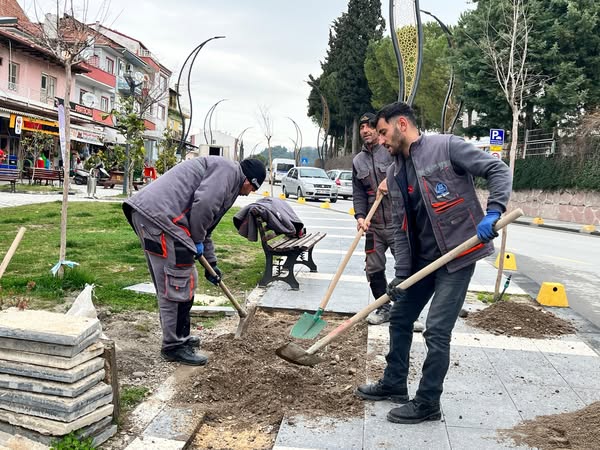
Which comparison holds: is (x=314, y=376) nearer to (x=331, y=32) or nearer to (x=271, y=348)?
(x=271, y=348)

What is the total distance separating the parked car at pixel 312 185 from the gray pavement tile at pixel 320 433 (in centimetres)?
2315

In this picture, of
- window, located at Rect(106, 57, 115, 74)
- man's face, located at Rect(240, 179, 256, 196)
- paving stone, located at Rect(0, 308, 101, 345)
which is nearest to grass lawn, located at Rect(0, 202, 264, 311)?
man's face, located at Rect(240, 179, 256, 196)

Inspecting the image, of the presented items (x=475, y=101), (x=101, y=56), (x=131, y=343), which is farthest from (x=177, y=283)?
(x=101, y=56)

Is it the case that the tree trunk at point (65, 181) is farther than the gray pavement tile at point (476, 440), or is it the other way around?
the tree trunk at point (65, 181)

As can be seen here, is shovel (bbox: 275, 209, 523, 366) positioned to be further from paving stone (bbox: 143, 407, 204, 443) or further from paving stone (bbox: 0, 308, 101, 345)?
paving stone (bbox: 0, 308, 101, 345)

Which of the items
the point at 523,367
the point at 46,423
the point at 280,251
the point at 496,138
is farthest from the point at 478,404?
the point at 496,138

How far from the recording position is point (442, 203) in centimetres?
350

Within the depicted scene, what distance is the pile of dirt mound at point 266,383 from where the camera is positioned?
373 cm

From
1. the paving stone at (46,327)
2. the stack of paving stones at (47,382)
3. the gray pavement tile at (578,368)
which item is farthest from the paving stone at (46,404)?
the gray pavement tile at (578,368)

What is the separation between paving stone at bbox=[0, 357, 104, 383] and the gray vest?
206 centimetres

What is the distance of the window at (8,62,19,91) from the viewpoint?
30094mm

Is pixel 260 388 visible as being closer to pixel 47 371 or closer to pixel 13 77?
pixel 47 371

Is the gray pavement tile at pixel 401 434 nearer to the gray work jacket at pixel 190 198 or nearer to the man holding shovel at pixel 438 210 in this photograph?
the man holding shovel at pixel 438 210

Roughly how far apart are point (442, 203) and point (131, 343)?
2.72 metres
